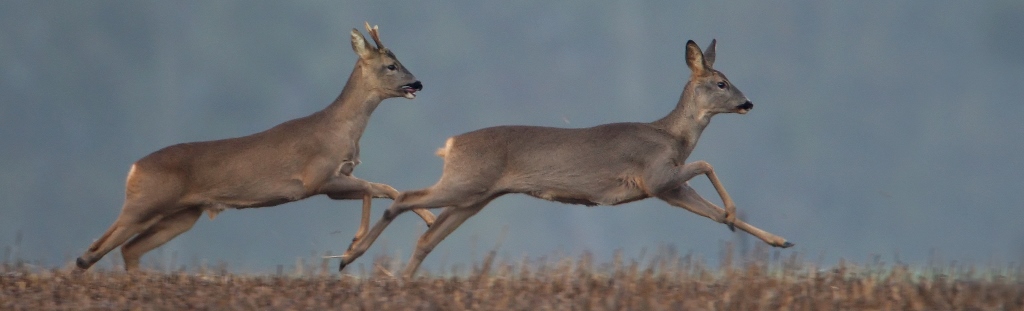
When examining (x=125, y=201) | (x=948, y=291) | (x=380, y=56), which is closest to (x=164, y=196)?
(x=125, y=201)

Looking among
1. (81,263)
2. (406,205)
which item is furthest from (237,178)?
(406,205)

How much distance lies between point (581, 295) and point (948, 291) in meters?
2.06

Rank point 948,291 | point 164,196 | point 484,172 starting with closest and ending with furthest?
1. point 948,291
2. point 484,172
3. point 164,196

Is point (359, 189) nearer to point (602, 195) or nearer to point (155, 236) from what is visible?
point (155, 236)


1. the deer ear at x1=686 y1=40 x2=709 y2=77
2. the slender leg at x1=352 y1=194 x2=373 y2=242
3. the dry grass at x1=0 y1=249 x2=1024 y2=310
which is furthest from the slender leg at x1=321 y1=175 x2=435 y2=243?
the deer ear at x1=686 y1=40 x2=709 y2=77

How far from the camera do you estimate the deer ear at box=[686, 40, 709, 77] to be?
12688mm

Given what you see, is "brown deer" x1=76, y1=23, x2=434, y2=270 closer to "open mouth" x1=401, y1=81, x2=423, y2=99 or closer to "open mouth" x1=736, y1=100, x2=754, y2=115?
"open mouth" x1=401, y1=81, x2=423, y2=99

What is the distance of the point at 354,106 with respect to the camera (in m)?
13.6

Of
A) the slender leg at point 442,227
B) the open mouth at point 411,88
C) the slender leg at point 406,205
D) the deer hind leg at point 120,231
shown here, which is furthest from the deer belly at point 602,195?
the deer hind leg at point 120,231

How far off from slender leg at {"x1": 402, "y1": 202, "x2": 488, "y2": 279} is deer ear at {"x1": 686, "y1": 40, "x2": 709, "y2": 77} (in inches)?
88.0

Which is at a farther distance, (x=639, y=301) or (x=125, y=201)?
(x=125, y=201)

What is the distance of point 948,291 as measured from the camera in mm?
8531

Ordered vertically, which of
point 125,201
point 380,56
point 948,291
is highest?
point 380,56

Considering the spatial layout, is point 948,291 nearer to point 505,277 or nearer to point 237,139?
point 505,277
